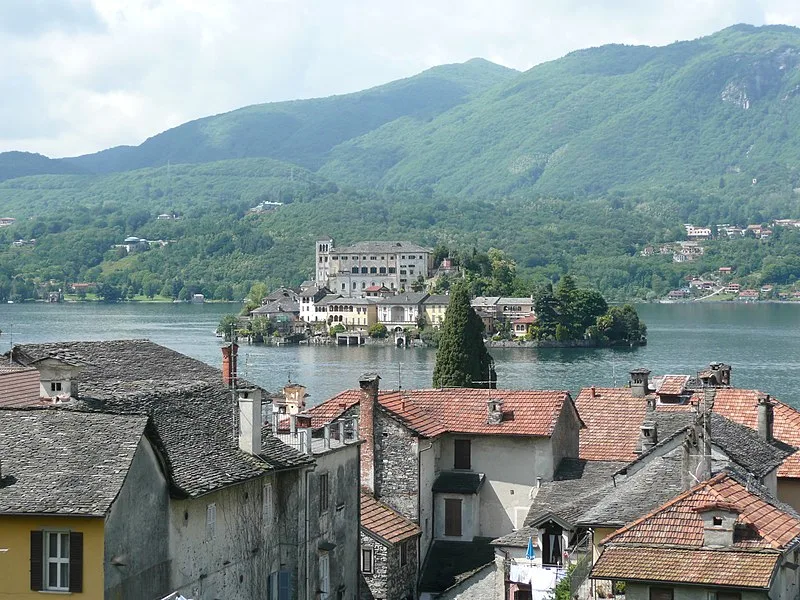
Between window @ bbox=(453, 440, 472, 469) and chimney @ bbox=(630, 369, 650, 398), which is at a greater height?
chimney @ bbox=(630, 369, 650, 398)

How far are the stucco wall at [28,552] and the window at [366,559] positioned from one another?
1121cm

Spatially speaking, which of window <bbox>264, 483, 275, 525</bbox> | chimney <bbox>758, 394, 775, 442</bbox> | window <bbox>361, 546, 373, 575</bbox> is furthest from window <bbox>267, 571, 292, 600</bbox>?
chimney <bbox>758, 394, 775, 442</bbox>

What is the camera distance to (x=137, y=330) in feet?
588

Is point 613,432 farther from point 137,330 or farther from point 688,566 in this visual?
point 137,330

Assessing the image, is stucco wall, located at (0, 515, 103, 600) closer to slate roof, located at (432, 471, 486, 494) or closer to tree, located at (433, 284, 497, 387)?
slate roof, located at (432, 471, 486, 494)

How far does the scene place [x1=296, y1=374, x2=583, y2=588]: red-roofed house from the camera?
30250mm

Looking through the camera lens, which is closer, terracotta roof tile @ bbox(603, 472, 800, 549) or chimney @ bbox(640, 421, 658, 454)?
terracotta roof tile @ bbox(603, 472, 800, 549)

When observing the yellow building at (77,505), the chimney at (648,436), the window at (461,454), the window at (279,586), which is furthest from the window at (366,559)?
the yellow building at (77,505)

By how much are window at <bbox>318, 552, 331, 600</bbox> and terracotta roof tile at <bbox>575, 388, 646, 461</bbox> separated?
9.40 meters

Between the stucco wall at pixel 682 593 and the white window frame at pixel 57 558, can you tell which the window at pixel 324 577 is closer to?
the stucco wall at pixel 682 593

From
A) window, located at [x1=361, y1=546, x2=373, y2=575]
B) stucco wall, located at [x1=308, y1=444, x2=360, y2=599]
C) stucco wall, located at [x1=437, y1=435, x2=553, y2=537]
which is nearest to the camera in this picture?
stucco wall, located at [x1=308, y1=444, x2=360, y2=599]

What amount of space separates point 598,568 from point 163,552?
5202 millimetres

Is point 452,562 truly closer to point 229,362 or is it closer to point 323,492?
point 229,362

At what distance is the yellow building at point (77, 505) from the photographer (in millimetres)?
16922
